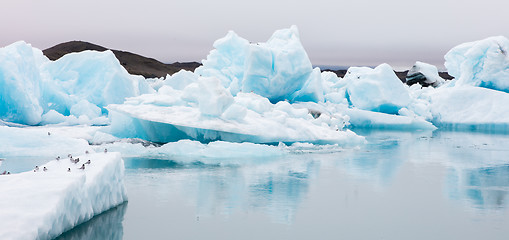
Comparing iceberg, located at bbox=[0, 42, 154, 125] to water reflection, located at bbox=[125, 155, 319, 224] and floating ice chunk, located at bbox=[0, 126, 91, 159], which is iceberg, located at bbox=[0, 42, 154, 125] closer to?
floating ice chunk, located at bbox=[0, 126, 91, 159]

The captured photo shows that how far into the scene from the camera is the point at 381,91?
2662 centimetres

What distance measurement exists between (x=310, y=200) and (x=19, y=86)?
13102 mm

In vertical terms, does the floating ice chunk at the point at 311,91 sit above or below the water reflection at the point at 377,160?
above

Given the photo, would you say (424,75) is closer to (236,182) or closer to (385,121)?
(385,121)

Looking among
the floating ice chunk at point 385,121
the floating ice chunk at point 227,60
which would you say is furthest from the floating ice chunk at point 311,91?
the floating ice chunk at point 227,60

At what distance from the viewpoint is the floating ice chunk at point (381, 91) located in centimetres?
2664

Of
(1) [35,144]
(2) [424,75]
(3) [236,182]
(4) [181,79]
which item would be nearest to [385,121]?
(4) [181,79]

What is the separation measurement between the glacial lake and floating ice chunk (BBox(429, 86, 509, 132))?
51.9 ft

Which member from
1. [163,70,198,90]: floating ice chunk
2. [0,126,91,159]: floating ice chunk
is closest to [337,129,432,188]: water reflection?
[0,126,91,159]: floating ice chunk

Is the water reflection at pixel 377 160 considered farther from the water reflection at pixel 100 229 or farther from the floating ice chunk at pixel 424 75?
the floating ice chunk at pixel 424 75

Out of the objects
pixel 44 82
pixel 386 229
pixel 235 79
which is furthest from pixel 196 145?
pixel 235 79

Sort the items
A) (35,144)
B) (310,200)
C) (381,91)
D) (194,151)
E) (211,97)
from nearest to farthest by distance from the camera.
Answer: (310,200) < (35,144) < (194,151) < (211,97) < (381,91)

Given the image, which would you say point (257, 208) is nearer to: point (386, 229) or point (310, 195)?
point (310, 195)

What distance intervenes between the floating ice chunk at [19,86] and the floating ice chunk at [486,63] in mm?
23466
